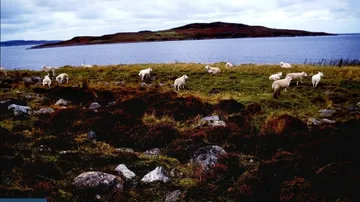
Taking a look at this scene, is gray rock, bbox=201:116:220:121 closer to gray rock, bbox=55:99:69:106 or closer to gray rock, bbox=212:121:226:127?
gray rock, bbox=212:121:226:127

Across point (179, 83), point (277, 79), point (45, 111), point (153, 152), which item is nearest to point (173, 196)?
point (153, 152)

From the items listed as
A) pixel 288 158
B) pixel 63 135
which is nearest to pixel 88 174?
pixel 63 135

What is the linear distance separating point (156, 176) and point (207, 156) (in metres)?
1.02

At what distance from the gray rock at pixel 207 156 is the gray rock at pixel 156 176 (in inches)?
27.1

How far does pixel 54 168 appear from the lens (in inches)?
247

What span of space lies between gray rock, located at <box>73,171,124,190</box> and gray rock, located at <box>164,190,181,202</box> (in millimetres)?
757

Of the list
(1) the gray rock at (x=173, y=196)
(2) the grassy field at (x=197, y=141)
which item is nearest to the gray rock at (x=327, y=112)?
(2) the grassy field at (x=197, y=141)

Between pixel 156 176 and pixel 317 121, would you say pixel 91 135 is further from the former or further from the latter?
pixel 317 121

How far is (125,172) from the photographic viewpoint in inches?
243

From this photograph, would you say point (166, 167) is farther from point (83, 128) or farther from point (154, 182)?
point (83, 128)

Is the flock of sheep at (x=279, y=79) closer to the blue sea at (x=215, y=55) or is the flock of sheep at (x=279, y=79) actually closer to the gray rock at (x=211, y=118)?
the blue sea at (x=215, y=55)

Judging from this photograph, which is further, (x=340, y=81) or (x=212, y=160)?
(x=340, y=81)

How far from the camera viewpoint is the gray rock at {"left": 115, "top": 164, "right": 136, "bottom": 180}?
20.0 ft

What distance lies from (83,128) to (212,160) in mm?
3336
